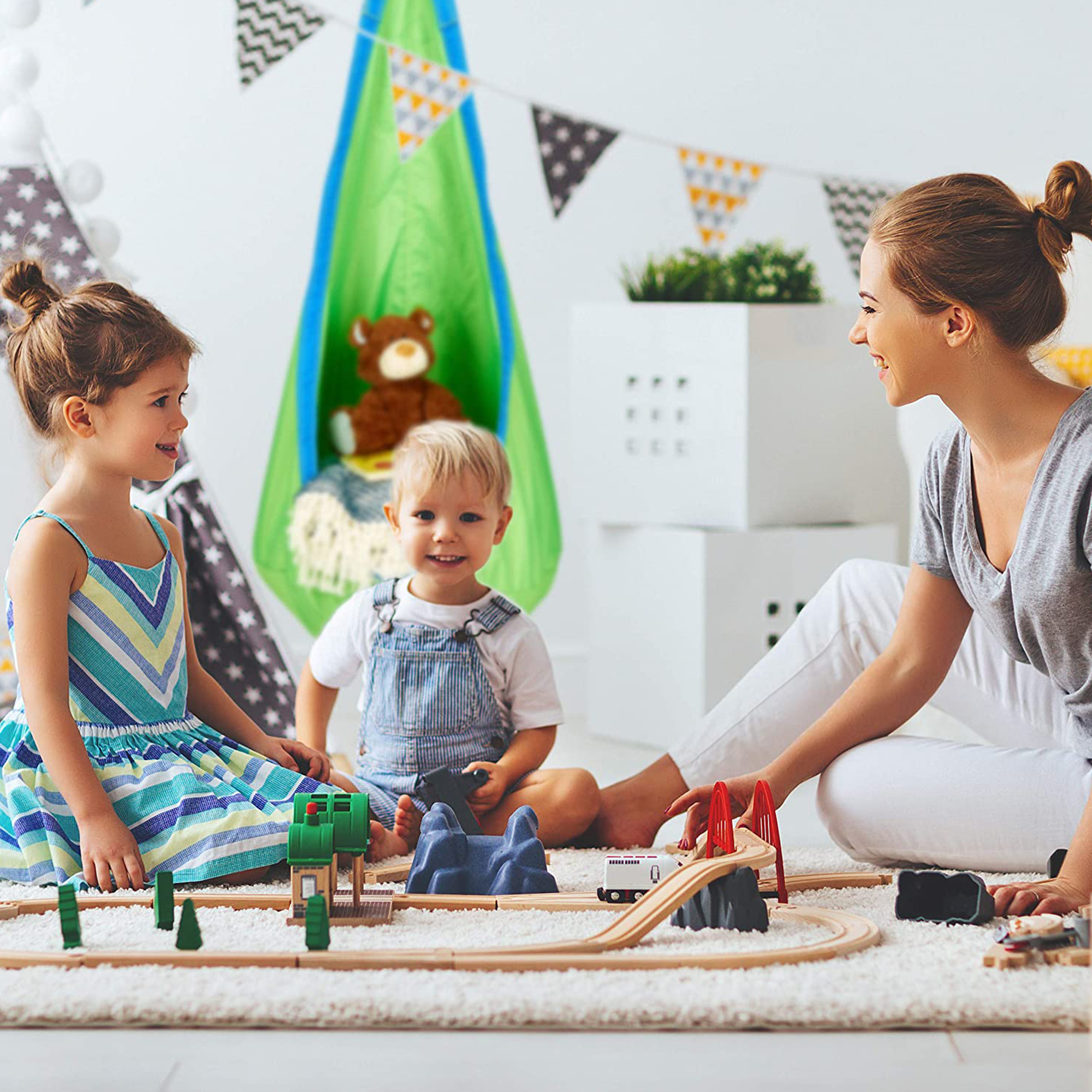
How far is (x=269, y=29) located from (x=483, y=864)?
1.78 m

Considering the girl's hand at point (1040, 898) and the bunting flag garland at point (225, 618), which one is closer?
the girl's hand at point (1040, 898)

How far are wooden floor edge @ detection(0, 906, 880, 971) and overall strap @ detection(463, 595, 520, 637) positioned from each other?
54cm

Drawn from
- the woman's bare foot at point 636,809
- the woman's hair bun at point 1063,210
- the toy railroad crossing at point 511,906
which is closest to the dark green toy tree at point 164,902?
the toy railroad crossing at point 511,906

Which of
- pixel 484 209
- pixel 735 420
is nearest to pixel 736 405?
pixel 735 420

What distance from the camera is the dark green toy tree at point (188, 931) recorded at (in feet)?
3.13

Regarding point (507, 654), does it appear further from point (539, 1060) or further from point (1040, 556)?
point (539, 1060)

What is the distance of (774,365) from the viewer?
2043 mm

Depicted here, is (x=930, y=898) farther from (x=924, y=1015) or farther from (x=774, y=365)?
(x=774, y=365)

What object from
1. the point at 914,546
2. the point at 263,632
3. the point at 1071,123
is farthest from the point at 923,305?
the point at 1071,123

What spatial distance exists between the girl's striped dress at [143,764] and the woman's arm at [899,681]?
1.21ft

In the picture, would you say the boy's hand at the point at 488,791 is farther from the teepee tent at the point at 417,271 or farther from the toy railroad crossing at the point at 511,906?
the teepee tent at the point at 417,271

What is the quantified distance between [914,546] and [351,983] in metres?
0.65

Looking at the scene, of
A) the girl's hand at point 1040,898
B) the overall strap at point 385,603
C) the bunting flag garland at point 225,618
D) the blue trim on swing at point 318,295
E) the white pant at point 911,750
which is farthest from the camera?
the blue trim on swing at point 318,295

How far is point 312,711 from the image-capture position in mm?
1540
